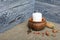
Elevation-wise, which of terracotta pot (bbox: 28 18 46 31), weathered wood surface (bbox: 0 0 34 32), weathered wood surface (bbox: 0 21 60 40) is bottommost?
weathered wood surface (bbox: 0 21 60 40)

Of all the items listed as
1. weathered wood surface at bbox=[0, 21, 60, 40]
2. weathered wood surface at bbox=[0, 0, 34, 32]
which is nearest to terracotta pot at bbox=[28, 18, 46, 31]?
weathered wood surface at bbox=[0, 21, 60, 40]

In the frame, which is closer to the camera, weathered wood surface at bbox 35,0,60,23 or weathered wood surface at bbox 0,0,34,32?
weathered wood surface at bbox 0,0,34,32

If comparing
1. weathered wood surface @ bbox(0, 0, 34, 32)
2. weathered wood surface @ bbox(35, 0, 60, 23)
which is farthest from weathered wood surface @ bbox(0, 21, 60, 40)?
weathered wood surface @ bbox(35, 0, 60, 23)

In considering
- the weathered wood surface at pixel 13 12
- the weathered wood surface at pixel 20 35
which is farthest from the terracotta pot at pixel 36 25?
the weathered wood surface at pixel 13 12

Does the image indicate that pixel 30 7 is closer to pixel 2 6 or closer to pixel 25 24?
pixel 25 24

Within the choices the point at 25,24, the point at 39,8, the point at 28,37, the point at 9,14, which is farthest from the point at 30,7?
the point at 28,37

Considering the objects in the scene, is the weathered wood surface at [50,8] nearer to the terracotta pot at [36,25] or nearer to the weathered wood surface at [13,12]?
the weathered wood surface at [13,12]

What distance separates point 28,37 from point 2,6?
0.32m

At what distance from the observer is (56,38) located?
896mm

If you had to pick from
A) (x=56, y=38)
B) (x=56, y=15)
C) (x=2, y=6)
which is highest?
(x=2, y=6)

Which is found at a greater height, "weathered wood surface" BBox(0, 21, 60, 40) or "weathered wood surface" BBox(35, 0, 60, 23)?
"weathered wood surface" BBox(35, 0, 60, 23)

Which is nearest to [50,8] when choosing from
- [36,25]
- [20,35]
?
[36,25]

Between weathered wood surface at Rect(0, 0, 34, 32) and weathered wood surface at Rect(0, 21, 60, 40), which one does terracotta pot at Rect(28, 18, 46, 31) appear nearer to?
weathered wood surface at Rect(0, 21, 60, 40)

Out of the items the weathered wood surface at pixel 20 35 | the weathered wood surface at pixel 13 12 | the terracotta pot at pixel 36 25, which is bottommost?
the weathered wood surface at pixel 20 35
